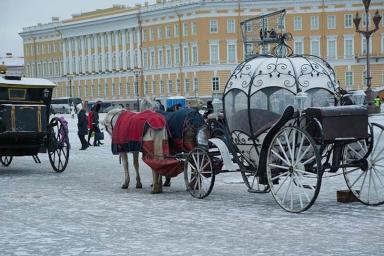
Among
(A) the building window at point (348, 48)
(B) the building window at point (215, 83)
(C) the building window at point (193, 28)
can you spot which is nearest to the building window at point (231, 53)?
(B) the building window at point (215, 83)

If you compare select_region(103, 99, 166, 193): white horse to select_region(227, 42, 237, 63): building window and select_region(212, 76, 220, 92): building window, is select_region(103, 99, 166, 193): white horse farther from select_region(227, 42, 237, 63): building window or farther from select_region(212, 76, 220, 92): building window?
select_region(227, 42, 237, 63): building window

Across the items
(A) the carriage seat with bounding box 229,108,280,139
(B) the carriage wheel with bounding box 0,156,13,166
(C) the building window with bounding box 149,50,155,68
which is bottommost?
(B) the carriage wheel with bounding box 0,156,13,166

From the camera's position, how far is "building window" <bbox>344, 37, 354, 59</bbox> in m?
74.8

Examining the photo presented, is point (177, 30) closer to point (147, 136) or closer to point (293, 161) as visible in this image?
point (147, 136)

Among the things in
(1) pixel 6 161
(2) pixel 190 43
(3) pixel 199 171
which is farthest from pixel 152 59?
(3) pixel 199 171

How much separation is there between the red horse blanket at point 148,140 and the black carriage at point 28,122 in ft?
10.7

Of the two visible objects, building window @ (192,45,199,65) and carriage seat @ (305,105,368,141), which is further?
building window @ (192,45,199,65)

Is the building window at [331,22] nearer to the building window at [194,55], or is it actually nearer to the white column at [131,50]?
the building window at [194,55]

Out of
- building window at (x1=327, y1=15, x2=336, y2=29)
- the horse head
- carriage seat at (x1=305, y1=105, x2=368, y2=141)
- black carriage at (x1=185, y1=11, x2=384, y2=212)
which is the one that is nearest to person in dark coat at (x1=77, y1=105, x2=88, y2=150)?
the horse head

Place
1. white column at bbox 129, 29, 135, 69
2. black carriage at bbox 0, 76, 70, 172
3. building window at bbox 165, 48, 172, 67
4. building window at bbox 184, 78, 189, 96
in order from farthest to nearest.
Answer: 1. white column at bbox 129, 29, 135, 69
2. building window at bbox 165, 48, 172, 67
3. building window at bbox 184, 78, 189, 96
4. black carriage at bbox 0, 76, 70, 172

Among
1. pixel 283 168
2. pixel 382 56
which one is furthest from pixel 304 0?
pixel 283 168

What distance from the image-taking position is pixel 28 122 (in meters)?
13.2

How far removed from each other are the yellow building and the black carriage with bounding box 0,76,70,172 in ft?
198

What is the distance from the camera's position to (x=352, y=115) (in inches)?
309
